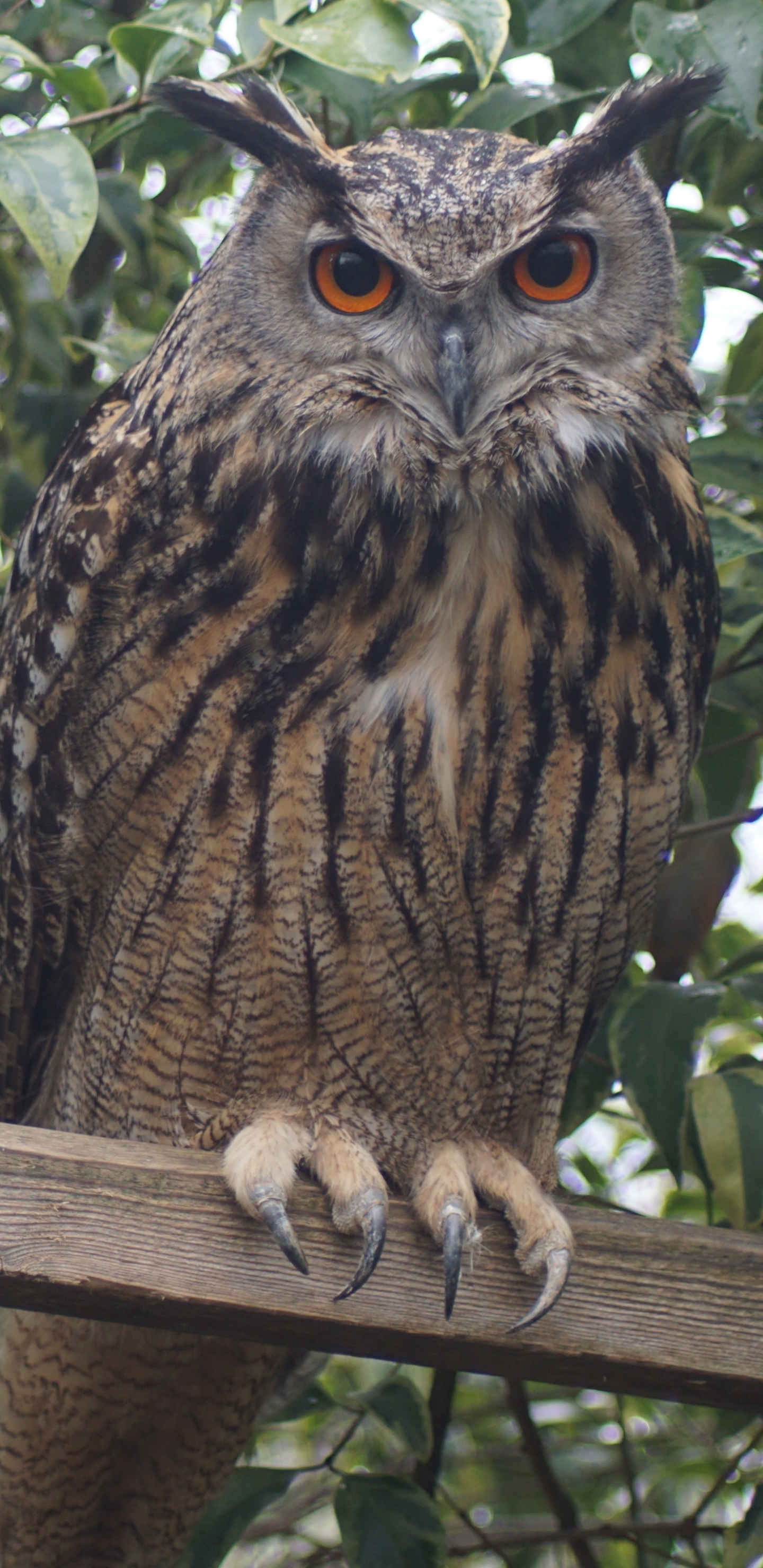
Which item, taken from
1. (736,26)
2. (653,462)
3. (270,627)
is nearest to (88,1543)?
(270,627)

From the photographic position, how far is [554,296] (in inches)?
51.5

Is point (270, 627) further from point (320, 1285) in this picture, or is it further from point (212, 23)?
point (212, 23)

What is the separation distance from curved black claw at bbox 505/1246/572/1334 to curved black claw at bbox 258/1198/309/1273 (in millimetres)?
199

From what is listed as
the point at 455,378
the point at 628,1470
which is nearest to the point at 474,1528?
the point at 628,1470

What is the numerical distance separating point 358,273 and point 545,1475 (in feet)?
5.45

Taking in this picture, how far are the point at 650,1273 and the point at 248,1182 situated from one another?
1.24 feet

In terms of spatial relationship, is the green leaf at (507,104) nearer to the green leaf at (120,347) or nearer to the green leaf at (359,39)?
the green leaf at (359,39)

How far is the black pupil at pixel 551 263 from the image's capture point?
130cm

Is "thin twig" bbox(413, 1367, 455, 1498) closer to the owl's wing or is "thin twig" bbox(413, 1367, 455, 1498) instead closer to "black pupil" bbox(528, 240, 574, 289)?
the owl's wing

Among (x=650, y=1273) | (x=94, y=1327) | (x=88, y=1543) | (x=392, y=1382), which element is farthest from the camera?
(x=392, y=1382)

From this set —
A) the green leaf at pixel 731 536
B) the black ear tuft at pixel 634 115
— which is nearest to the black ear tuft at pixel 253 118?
the black ear tuft at pixel 634 115

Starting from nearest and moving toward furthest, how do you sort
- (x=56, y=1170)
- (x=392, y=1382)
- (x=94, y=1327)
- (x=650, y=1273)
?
(x=56, y=1170)
(x=650, y=1273)
(x=94, y=1327)
(x=392, y=1382)

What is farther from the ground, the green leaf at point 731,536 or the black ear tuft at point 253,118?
the black ear tuft at point 253,118

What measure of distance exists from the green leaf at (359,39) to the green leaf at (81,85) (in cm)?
30
